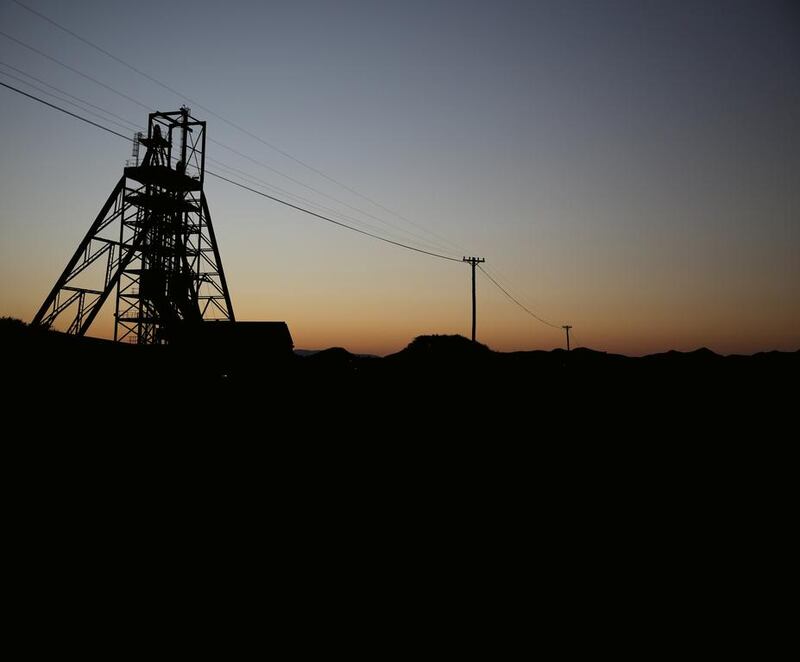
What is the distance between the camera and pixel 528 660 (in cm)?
457

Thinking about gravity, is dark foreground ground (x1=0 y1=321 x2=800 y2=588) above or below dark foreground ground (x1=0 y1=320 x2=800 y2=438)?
below

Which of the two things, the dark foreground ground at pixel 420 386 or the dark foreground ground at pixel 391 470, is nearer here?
the dark foreground ground at pixel 391 470

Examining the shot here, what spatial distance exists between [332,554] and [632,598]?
3.66 metres

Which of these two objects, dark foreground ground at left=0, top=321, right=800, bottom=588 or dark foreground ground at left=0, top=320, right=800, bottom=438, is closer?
dark foreground ground at left=0, top=321, right=800, bottom=588

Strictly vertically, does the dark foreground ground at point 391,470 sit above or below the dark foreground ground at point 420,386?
below

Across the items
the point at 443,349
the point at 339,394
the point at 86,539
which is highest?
the point at 443,349

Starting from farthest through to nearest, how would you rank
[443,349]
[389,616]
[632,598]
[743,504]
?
1. [443,349]
2. [743,504]
3. [632,598]
4. [389,616]

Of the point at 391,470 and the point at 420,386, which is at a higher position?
the point at 420,386

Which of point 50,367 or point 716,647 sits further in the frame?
point 50,367

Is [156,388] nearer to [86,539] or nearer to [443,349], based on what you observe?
[86,539]

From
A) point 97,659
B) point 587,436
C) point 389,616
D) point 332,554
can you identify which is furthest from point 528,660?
point 587,436

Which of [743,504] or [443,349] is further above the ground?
[443,349]

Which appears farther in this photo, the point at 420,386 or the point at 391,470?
the point at 420,386

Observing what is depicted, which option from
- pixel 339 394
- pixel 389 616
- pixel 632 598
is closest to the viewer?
pixel 389 616
